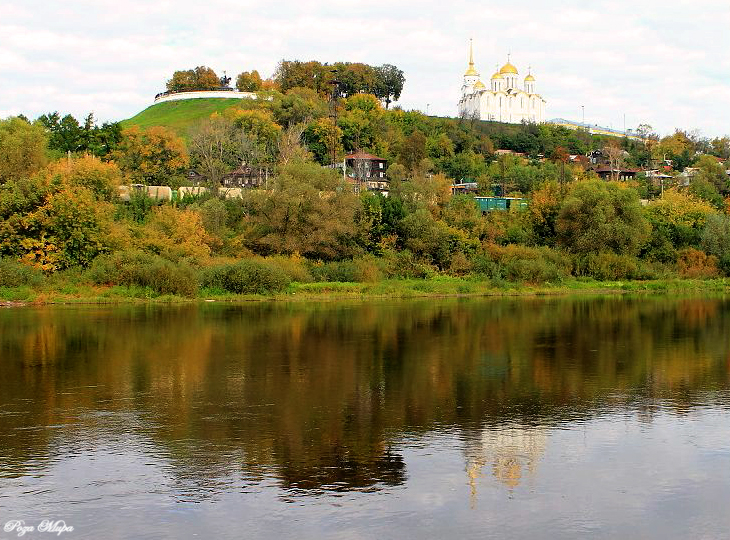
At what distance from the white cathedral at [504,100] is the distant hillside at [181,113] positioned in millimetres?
46106

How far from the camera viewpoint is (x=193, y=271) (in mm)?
49188

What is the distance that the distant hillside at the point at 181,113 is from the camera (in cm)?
11655

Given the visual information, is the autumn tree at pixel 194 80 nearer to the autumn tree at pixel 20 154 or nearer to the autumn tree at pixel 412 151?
the autumn tree at pixel 412 151

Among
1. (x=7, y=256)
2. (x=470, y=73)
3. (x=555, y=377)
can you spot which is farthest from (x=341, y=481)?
(x=470, y=73)

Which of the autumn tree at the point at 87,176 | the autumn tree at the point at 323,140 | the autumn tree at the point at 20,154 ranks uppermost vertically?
the autumn tree at the point at 323,140

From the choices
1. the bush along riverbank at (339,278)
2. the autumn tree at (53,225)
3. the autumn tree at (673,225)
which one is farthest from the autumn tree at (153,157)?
the autumn tree at (673,225)

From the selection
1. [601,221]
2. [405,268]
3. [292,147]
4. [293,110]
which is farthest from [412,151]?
[405,268]

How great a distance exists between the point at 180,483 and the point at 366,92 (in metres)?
114

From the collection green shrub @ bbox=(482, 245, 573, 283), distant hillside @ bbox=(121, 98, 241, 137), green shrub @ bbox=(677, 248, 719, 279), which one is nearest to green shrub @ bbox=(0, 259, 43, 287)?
green shrub @ bbox=(482, 245, 573, 283)

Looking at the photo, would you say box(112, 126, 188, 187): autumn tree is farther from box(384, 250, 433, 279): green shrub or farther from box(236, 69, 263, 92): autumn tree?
box(236, 69, 263, 92): autumn tree

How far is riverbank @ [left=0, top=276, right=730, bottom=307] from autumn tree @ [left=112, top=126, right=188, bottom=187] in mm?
25175

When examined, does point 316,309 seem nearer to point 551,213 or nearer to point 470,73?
point 551,213

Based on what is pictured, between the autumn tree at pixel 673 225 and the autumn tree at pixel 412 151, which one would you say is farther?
the autumn tree at pixel 412 151

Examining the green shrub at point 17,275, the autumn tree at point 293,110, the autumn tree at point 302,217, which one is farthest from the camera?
the autumn tree at point 293,110
